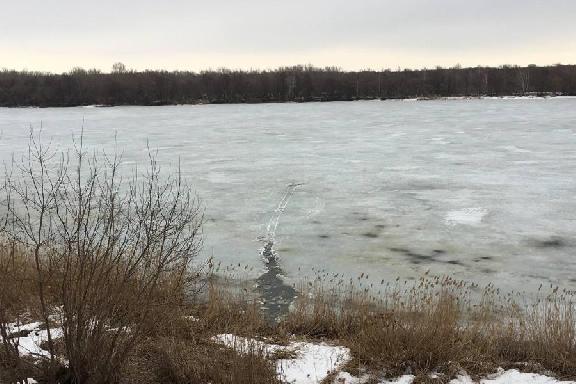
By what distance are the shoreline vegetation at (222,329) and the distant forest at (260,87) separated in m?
53.0

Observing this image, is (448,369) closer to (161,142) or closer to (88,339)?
(88,339)

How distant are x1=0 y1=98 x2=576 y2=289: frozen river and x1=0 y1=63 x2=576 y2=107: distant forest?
1486 inches

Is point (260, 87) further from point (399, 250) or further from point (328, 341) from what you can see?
point (328, 341)

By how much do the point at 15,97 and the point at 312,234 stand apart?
59.0m

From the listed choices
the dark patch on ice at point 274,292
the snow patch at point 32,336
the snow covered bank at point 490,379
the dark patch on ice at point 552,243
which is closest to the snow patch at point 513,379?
Answer: the snow covered bank at point 490,379

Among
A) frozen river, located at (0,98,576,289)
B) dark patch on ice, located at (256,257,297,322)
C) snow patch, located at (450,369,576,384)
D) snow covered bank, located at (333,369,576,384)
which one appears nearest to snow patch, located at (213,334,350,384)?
snow covered bank, located at (333,369,576,384)

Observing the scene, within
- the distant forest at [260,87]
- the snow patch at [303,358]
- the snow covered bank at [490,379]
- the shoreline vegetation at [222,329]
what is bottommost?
the snow covered bank at [490,379]

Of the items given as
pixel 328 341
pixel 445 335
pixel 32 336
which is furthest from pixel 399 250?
pixel 32 336

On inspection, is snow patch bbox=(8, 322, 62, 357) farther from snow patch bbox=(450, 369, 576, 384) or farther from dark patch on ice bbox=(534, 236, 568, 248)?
dark patch on ice bbox=(534, 236, 568, 248)

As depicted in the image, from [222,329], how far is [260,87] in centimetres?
5648

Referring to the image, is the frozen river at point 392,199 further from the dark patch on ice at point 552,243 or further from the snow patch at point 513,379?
the snow patch at point 513,379

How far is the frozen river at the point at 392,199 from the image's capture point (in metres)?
7.14

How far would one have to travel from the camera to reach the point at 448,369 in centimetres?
441

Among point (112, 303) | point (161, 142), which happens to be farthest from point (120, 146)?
Answer: point (112, 303)
